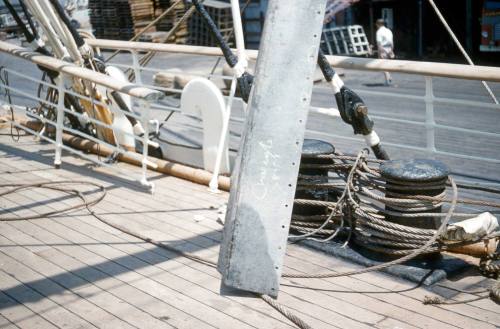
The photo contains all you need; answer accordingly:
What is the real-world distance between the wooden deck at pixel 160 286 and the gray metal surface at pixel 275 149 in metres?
0.27

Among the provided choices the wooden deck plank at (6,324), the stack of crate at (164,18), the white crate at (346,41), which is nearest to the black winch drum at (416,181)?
the wooden deck plank at (6,324)

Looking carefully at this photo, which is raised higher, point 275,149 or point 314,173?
point 275,149

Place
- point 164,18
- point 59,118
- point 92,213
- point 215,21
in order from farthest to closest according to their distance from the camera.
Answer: point 164,18 → point 215,21 → point 59,118 → point 92,213

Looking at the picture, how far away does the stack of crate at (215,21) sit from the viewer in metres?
23.6

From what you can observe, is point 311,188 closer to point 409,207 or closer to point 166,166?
point 409,207

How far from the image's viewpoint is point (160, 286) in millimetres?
3955

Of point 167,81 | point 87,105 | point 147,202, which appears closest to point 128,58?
point 167,81

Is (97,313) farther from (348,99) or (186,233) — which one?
(348,99)

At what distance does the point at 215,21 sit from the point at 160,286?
20.8 metres

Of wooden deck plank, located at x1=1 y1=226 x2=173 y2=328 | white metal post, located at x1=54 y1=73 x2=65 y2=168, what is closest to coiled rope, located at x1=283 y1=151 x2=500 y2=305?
wooden deck plank, located at x1=1 y1=226 x2=173 y2=328

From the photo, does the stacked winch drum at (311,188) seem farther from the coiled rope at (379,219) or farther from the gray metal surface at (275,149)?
the gray metal surface at (275,149)

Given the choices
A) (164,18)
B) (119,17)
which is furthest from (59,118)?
(119,17)

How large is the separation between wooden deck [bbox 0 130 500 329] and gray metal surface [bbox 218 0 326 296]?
0.88 feet

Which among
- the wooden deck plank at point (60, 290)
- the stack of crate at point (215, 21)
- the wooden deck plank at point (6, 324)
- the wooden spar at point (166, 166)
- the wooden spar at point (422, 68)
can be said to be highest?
the stack of crate at point (215, 21)
